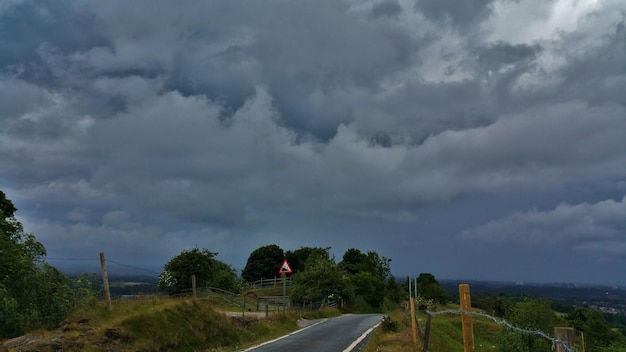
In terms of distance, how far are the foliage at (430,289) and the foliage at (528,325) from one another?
61349 mm

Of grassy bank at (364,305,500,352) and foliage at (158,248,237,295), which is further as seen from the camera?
foliage at (158,248,237,295)

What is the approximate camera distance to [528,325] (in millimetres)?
41750

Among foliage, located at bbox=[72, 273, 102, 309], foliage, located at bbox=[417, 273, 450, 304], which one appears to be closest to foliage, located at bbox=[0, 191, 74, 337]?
foliage, located at bbox=[72, 273, 102, 309]

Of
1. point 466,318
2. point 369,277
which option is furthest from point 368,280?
point 466,318

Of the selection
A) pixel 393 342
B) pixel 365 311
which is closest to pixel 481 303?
pixel 365 311

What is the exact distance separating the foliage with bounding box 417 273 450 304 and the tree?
32.5 meters

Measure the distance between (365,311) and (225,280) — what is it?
19781 millimetres

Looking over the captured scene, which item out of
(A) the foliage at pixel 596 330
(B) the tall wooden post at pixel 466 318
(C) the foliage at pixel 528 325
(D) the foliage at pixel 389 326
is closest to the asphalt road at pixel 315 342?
(D) the foliage at pixel 389 326

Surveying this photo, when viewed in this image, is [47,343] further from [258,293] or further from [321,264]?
[258,293]

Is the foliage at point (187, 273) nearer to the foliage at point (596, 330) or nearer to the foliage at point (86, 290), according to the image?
the foliage at point (86, 290)

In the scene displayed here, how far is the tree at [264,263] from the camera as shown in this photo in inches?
3910

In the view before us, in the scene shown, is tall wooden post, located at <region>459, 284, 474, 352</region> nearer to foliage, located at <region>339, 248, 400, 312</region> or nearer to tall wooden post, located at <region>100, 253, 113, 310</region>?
tall wooden post, located at <region>100, 253, 113, 310</region>

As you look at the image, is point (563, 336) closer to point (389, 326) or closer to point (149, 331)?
point (149, 331)

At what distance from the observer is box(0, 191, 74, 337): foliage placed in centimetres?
1594
